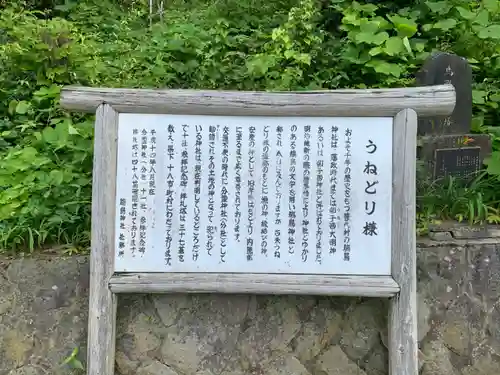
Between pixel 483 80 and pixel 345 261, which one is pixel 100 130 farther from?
pixel 483 80

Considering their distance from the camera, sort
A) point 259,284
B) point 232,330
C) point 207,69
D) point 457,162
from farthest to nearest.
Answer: point 207,69, point 457,162, point 232,330, point 259,284

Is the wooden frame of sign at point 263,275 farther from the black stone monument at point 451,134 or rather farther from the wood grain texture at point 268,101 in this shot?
the black stone monument at point 451,134

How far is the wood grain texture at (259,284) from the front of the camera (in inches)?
118

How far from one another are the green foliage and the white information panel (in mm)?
612

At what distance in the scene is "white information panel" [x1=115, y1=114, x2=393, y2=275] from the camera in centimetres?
305

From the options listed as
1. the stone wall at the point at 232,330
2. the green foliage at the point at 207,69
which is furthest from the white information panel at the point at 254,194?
the green foliage at the point at 207,69

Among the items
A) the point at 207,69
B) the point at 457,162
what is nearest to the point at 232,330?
the point at 457,162

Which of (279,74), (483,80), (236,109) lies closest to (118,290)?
(236,109)

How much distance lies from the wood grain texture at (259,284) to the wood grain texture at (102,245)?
9 cm

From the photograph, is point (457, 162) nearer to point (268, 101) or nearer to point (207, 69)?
point (268, 101)

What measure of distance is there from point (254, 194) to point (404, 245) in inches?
33.2

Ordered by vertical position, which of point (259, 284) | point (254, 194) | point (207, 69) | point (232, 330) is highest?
point (207, 69)

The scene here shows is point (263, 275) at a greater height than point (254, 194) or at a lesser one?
lesser

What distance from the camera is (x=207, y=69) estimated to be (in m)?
4.42
